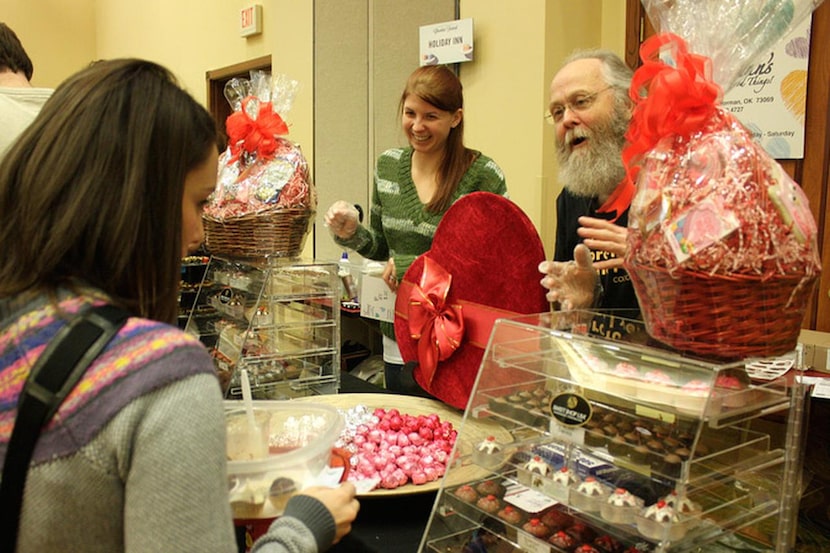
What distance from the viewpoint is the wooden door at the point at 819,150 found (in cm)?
250

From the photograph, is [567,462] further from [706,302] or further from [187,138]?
[187,138]

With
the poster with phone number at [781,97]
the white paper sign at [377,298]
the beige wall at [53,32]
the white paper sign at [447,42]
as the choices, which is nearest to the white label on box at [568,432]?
the white paper sign at [377,298]

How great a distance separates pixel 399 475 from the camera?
4.27 feet

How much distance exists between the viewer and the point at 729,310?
0.85 m

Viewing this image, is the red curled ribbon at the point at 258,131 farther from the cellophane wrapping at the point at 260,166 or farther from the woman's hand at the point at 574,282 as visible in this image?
the woman's hand at the point at 574,282

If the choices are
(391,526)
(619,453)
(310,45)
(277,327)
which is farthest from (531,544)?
(310,45)

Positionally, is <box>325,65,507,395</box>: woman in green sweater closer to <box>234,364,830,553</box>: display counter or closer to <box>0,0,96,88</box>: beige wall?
<box>234,364,830,553</box>: display counter

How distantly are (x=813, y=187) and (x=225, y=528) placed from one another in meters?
2.55

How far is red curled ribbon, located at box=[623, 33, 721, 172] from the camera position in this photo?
0.92 metres

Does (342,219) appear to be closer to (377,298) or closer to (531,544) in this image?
(377,298)

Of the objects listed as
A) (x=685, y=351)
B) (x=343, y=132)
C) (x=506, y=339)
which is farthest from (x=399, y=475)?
(x=343, y=132)

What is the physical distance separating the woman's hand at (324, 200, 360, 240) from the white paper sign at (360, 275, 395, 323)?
221 mm

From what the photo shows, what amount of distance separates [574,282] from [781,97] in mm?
1808

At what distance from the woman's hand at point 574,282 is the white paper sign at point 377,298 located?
70 centimetres
